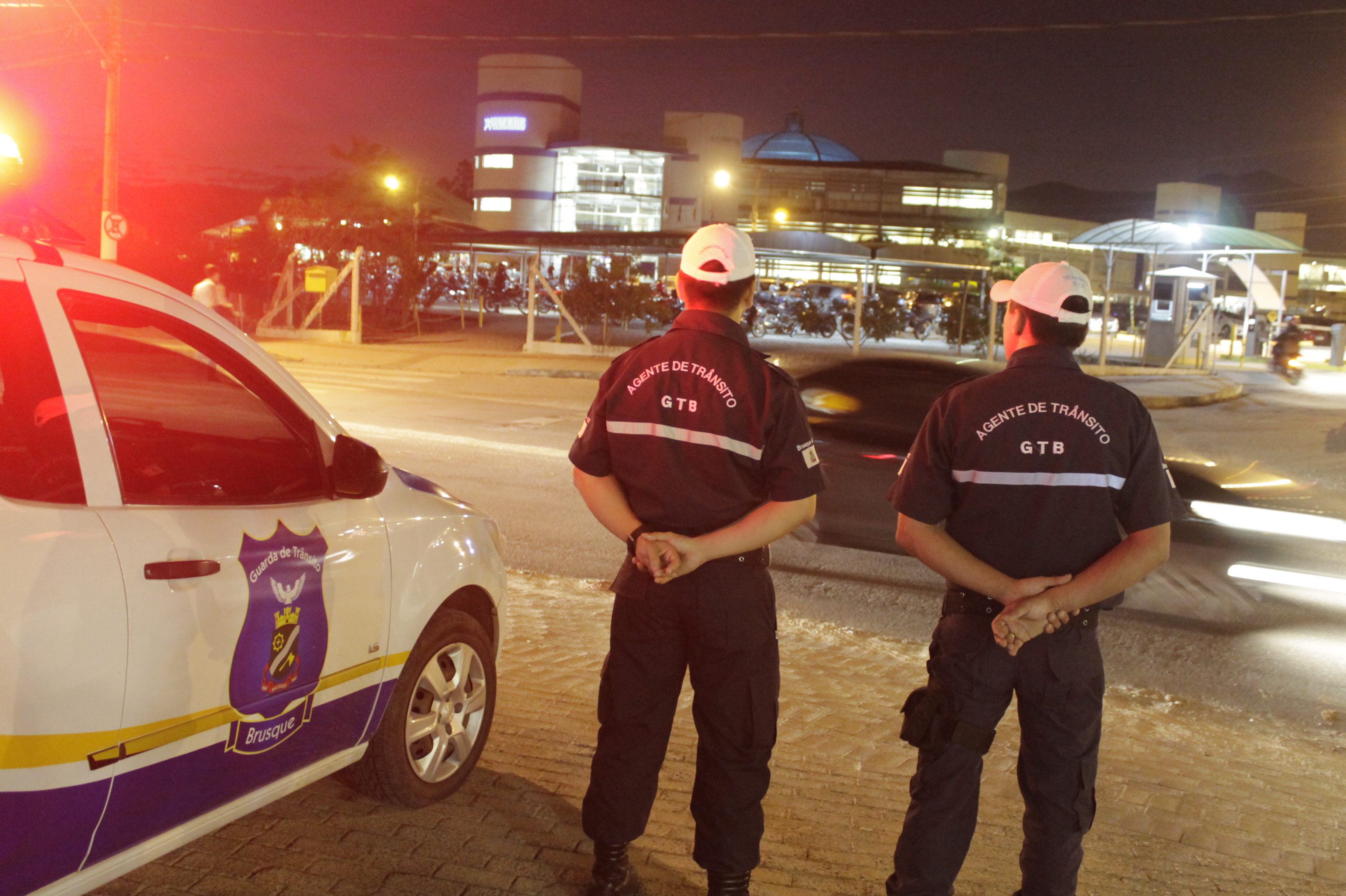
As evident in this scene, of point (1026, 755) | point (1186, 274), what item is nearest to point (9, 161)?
point (1026, 755)

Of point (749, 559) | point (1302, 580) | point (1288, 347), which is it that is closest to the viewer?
point (749, 559)

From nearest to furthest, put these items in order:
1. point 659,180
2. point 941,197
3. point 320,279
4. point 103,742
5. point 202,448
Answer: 1. point 103,742
2. point 202,448
3. point 320,279
4. point 659,180
5. point 941,197

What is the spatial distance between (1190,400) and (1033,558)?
22.3 m

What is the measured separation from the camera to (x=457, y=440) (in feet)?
42.5

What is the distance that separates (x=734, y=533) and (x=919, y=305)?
3675 centimetres

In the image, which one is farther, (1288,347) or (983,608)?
(1288,347)

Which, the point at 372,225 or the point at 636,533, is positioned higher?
the point at 372,225

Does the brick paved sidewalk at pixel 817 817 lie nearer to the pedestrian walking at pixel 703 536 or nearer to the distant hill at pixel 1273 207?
the pedestrian walking at pixel 703 536

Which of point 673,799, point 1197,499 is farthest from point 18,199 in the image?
point 1197,499

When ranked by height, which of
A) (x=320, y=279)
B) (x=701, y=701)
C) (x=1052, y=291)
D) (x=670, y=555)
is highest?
(x=320, y=279)

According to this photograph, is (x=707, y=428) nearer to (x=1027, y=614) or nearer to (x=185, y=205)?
(x=1027, y=614)

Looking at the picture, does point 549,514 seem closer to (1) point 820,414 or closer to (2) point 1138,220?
(1) point 820,414

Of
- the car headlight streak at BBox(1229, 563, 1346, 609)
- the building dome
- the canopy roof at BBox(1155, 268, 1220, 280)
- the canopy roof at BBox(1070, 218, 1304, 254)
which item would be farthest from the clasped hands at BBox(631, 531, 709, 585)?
the building dome

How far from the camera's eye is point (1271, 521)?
6828 millimetres
